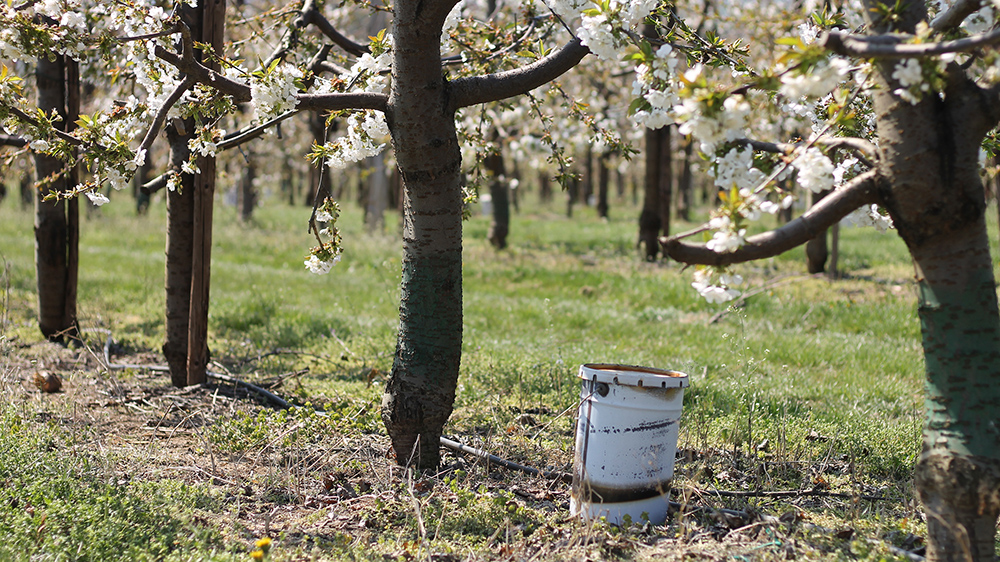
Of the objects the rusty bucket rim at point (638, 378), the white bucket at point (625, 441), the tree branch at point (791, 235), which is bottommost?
the white bucket at point (625, 441)

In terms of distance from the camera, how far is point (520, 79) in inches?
147

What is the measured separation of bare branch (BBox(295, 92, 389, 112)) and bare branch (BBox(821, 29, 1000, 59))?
2.14 metres

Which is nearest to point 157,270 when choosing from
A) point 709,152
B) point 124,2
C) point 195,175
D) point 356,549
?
point 195,175

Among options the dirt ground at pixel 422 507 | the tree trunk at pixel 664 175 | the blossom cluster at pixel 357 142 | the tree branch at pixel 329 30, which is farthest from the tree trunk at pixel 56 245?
the tree trunk at pixel 664 175

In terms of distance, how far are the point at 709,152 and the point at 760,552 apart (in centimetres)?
157

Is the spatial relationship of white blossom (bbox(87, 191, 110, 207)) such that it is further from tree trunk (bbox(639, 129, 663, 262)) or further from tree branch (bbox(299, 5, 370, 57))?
tree trunk (bbox(639, 129, 663, 262))

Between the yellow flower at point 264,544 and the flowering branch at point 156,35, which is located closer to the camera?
the yellow flower at point 264,544

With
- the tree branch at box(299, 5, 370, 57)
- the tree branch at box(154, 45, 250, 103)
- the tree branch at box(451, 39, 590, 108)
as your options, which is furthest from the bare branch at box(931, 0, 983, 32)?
the tree branch at box(299, 5, 370, 57)

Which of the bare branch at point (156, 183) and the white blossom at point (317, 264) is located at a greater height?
the bare branch at point (156, 183)

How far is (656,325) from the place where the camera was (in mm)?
8203

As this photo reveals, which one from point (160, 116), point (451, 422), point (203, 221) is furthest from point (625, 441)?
point (203, 221)

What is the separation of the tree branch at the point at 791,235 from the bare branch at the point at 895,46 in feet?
1.73

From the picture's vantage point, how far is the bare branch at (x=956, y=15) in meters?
2.71

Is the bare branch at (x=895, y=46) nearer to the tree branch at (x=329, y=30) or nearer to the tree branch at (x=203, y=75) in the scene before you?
the tree branch at (x=203, y=75)
